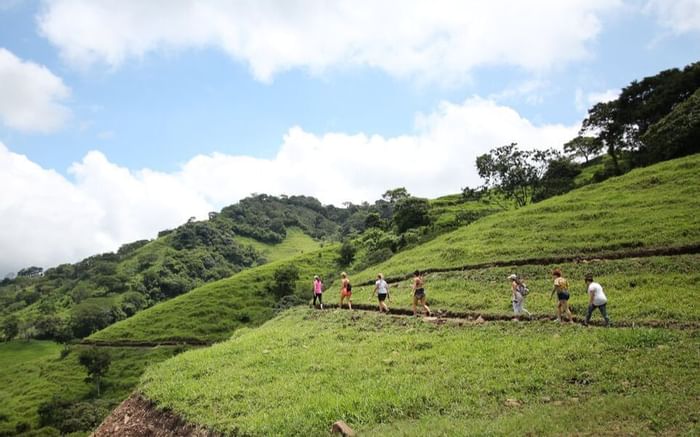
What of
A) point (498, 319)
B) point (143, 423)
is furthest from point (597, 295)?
point (143, 423)

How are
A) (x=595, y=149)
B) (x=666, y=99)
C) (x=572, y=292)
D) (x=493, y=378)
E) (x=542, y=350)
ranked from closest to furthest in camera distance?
(x=493, y=378)
(x=542, y=350)
(x=572, y=292)
(x=666, y=99)
(x=595, y=149)

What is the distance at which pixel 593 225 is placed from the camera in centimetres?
3631

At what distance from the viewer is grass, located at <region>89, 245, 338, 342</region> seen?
78.0m

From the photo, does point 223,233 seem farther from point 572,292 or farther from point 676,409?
point 676,409

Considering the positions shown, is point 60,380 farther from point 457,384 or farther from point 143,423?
point 457,384

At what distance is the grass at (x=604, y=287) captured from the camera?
67.8 ft

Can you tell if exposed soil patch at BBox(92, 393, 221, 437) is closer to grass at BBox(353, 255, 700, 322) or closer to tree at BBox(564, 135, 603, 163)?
grass at BBox(353, 255, 700, 322)

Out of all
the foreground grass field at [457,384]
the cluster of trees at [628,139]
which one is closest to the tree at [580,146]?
the cluster of trees at [628,139]

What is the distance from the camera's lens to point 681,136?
4756 centimetres

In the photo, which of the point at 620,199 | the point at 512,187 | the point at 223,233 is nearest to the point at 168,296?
the point at 223,233

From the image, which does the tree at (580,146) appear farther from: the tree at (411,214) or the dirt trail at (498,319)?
the dirt trail at (498,319)

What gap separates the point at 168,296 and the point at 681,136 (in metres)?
109

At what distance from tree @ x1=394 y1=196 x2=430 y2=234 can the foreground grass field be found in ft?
172

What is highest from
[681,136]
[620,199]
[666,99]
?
[666,99]
